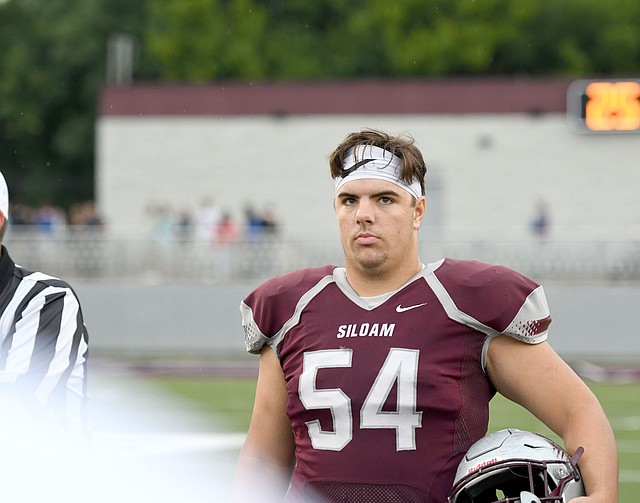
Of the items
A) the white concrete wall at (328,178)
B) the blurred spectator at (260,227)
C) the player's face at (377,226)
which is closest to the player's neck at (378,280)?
the player's face at (377,226)

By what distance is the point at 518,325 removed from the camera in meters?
2.94

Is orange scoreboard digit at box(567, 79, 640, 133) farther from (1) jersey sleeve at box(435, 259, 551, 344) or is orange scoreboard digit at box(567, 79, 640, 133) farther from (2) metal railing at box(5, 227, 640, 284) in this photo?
(1) jersey sleeve at box(435, 259, 551, 344)

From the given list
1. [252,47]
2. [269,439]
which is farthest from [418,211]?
[252,47]

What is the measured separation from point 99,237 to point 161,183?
269 inches

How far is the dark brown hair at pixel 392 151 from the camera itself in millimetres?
3076

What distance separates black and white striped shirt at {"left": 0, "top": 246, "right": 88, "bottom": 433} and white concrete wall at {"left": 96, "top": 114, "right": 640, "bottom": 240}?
60.2ft

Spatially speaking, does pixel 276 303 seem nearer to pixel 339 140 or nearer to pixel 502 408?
pixel 502 408

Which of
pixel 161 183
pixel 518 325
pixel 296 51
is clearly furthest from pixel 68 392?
pixel 296 51

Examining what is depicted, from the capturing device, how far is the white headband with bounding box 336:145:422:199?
306cm

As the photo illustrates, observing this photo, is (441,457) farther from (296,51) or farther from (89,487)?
(296,51)

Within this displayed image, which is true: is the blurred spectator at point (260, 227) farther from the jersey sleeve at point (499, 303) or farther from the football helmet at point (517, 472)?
the football helmet at point (517, 472)

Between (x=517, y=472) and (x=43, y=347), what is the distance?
1.28 m

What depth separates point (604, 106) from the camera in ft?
72.0

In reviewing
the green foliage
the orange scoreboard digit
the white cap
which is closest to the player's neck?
the white cap
